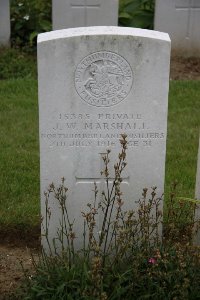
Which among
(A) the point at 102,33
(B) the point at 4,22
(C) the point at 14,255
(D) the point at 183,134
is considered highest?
(B) the point at 4,22

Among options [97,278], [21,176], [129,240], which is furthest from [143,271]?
[21,176]

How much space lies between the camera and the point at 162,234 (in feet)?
13.8

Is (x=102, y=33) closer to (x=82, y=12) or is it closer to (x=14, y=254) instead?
(x=14, y=254)

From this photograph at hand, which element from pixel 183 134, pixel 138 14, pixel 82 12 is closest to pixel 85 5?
pixel 82 12

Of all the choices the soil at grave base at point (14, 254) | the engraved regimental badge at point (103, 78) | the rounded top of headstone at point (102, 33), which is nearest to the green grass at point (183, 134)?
the soil at grave base at point (14, 254)

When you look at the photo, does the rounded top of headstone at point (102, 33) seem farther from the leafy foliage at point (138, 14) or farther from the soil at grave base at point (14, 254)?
the leafy foliage at point (138, 14)

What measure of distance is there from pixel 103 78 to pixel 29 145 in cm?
249

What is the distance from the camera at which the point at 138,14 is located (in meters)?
9.76

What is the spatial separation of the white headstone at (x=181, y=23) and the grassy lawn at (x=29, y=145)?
131cm

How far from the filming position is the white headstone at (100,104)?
3746mm

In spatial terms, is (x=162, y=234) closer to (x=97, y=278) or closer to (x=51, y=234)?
(x=51, y=234)

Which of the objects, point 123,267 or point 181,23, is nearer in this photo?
point 123,267

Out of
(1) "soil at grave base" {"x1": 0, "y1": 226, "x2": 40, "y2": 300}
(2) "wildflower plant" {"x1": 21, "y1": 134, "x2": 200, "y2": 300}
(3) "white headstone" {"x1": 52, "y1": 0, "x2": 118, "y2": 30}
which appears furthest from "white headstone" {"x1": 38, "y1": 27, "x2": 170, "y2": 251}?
(3) "white headstone" {"x1": 52, "y1": 0, "x2": 118, "y2": 30}

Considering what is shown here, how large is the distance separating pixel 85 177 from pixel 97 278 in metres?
0.89
